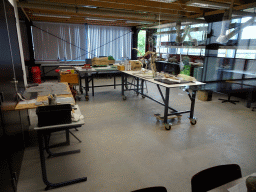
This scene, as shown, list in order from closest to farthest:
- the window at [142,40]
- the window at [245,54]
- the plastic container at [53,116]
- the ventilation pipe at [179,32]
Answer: the plastic container at [53,116]
the window at [245,54]
the ventilation pipe at [179,32]
the window at [142,40]

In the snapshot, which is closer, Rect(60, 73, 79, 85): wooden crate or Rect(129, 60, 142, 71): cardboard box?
Rect(60, 73, 79, 85): wooden crate

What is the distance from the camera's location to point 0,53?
169 centimetres

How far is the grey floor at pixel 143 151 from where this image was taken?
2.11m

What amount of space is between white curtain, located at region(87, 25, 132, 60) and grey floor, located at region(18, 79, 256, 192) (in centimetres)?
583

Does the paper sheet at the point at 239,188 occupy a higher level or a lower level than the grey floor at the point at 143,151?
higher

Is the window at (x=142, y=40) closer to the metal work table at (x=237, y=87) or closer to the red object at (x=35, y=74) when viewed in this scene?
the metal work table at (x=237, y=87)

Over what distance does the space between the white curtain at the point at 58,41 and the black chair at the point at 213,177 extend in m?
9.08

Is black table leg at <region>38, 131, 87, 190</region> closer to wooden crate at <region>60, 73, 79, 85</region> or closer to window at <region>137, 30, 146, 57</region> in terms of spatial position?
wooden crate at <region>60, 73, 79, 85</region>

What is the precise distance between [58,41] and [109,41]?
260 cm

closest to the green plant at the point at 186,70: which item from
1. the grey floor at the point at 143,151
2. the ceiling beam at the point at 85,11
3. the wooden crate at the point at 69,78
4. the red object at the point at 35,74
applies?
the ceiling beam at the point at 85,11

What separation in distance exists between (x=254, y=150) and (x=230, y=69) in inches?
139

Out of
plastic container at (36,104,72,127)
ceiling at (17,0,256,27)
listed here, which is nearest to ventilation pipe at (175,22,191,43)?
ceiling at (17,0,256,27)

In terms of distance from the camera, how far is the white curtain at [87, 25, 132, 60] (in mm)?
9327

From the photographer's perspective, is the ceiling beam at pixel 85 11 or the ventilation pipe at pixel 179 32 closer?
the ceiling beam at pixel 85 11
